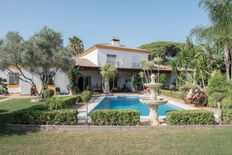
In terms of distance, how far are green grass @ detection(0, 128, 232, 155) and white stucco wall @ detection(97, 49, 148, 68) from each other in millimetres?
24961

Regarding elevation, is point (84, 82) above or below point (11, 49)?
below

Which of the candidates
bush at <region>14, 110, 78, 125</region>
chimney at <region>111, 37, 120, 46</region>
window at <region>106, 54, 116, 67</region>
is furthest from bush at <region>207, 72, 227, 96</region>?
chimney at <region>111, 37, 120, 46</region>

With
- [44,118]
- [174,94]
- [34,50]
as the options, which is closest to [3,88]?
[34,50]

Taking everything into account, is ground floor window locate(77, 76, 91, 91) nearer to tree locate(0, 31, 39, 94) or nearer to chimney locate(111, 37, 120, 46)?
chimney locate(111, 37, 120, 46)

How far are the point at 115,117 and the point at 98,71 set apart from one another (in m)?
23.7

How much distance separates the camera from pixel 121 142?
281 inches

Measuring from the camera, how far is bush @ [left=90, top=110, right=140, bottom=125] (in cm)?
934

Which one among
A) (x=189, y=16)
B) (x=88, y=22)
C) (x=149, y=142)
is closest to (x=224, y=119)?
(x=149, y=142)

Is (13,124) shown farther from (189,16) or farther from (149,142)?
(189,16)

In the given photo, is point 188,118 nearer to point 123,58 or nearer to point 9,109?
point 9,109

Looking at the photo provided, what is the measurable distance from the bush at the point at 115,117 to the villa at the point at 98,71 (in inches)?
797

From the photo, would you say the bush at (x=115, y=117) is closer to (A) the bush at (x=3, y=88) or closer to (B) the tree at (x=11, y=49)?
(B) the tree at (x=11, y=49)

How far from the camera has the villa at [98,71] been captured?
28844 mm

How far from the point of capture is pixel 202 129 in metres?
8.94
